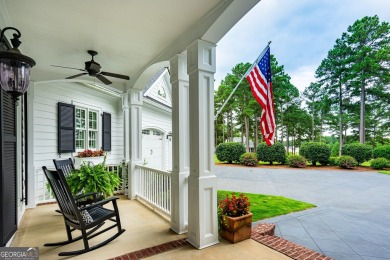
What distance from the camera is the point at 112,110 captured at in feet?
22.9

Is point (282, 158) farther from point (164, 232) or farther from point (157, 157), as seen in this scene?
point (164, 232)

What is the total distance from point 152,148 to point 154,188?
175 inches

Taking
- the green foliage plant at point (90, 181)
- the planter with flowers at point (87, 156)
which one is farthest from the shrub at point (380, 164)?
the green foliage plant at point (90, 181)

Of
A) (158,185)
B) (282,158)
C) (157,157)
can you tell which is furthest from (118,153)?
(282,158)

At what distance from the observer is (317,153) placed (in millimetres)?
13609

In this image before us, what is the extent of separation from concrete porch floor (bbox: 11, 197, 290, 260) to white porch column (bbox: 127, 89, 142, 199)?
1148mm

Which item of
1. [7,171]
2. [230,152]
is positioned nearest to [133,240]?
[7,171]

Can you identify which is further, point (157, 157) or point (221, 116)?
point (221, 116)

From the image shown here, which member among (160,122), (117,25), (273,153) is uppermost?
(117,25)

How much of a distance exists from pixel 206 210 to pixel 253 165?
1180 centimetres

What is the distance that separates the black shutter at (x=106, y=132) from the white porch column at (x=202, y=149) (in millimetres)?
4418

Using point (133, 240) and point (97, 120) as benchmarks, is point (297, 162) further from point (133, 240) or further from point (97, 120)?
point (133, 240)

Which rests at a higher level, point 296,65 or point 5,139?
point 296,65

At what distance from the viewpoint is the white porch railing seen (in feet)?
13.0
